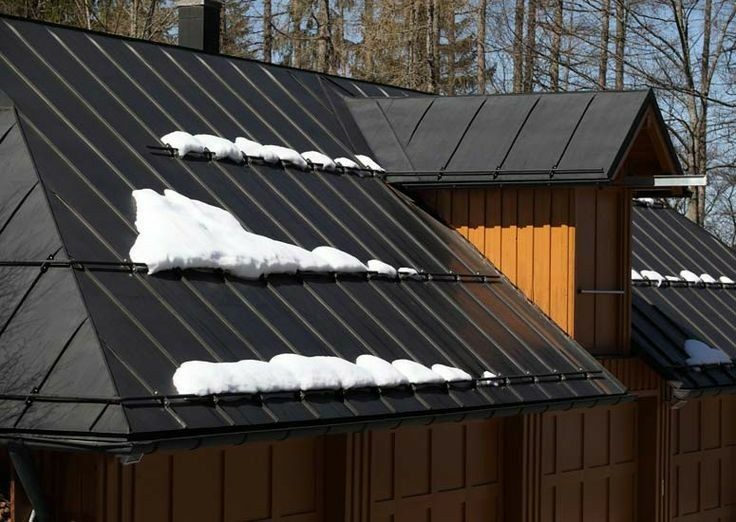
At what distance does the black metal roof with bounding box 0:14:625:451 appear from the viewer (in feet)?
29.4

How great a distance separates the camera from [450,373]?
38.3 ft

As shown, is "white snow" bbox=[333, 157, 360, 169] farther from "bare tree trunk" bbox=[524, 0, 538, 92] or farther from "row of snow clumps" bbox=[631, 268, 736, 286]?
"bare tree trunk" bbox=[524, 0, 538, 92]

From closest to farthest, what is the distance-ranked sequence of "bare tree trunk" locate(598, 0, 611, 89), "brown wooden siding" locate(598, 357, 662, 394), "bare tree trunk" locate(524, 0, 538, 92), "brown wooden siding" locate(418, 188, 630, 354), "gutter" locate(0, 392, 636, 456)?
"gutter" locate(0, 392, 636, 456), "brown wooden siding" locate(418, 188, 630, 354), "brown wooden siding" locate(598, 357, 662, 394), "bare tree trunk" locate(598, 0, 611, 89), "bare tree trunk" locate(524, 0, 538, 92)

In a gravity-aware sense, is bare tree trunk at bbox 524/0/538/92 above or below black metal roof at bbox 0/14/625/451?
above

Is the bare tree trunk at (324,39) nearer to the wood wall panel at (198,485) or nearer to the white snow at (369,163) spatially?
the white snow at (369,163)

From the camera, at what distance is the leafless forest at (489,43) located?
94.2 feet

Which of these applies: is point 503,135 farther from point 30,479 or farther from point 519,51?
point 519,51

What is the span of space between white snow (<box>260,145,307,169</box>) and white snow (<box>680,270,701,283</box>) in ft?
23.5

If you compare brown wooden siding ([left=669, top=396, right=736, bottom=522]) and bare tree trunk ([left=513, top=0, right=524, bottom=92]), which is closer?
brown wooden siding ([left=669, top=396, right=736, bottom=522])

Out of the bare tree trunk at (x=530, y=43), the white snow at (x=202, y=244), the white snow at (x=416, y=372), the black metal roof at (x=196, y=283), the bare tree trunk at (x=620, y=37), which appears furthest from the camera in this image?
the bare tree trunk at (x=530, y=43)

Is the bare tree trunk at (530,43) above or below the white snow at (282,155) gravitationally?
above

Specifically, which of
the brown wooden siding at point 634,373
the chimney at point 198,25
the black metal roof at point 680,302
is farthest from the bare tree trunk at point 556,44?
the chimney at point 198,25

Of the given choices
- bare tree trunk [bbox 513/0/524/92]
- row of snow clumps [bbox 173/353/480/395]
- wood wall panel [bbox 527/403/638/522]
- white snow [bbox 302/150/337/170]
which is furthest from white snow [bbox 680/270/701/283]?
bare tree trunk [bbox 513/0/524/92]

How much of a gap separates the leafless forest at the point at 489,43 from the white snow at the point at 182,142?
49.7 feet
